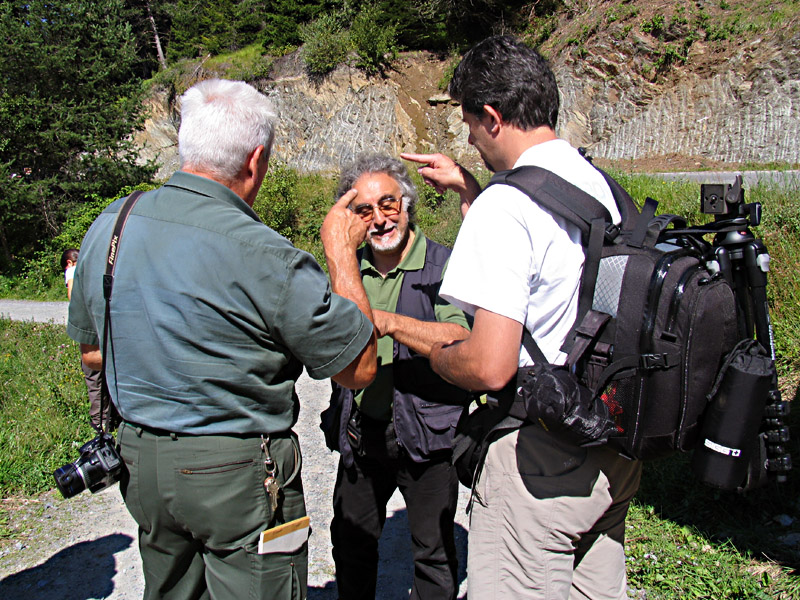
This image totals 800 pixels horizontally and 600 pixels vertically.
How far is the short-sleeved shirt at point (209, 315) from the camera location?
5.28 ft

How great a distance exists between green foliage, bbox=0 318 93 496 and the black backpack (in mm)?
4548

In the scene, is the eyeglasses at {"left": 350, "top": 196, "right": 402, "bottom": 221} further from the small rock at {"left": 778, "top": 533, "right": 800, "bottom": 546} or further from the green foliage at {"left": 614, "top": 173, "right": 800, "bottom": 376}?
the green foliage at {"left": 614, "top": 173, "right": 800, "bottom": 376}

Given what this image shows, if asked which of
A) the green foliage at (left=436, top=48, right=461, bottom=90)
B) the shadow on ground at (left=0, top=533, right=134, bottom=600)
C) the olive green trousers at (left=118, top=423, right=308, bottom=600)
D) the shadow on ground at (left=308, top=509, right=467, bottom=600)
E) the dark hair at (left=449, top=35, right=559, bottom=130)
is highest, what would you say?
the green foliage at (left=436, top=48, right=461, bottom=90)

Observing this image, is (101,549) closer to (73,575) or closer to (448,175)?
(73,575)

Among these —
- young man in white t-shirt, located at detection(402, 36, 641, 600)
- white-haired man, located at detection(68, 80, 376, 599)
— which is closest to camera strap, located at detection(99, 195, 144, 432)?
white-haired man, located at detection(68, 80, 376, 599)

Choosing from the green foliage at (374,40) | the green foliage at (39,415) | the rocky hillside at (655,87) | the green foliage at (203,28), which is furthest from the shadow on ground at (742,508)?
the green foliage at (203,28)

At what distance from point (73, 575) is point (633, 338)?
11.9 ft

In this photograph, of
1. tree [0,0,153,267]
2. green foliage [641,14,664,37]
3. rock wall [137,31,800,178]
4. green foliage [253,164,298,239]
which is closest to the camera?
rock wall [137,31,800,178]

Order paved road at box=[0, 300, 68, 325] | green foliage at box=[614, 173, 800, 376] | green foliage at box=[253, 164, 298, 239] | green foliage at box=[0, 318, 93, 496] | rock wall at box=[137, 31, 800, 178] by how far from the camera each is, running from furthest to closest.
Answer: green foliage at box=[253, 164, 298, 239] → paved road at box=[0, 300, 68, 325] → rock wall at box=[137, 31, 800, 178] → green foliage at box=[0, 318, 93, 496] → green foliage at box=[614, 173, 800, 376]

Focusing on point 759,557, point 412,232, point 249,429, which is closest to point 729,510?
point 759,557

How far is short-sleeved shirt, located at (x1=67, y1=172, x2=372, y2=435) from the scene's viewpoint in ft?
5.28

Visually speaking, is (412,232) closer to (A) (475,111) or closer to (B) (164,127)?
(A) (475,111)

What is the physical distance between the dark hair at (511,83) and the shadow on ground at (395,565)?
2.58 m

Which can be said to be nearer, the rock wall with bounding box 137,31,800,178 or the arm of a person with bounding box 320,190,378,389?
the arm of a person with bounding box 320,190,378,389
